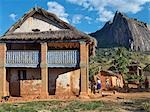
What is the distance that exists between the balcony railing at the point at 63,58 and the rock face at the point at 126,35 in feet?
321

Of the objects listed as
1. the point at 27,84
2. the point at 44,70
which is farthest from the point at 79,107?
the point at 27,84

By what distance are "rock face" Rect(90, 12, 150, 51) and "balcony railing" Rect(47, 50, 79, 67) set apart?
9782 centimetres

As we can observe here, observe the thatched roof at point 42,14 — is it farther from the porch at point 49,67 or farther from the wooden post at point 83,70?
the wooden post at point 83,70

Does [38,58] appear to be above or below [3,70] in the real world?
above

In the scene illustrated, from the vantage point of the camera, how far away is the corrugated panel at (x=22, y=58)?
2666 centimetres

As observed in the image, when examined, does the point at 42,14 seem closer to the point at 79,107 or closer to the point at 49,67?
the point at 49,67

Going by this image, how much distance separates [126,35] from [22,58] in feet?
337

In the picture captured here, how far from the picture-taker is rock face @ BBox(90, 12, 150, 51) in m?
123

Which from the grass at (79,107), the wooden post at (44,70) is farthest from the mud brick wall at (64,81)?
the grass at (79,107)

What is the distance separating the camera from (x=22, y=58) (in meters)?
26.8

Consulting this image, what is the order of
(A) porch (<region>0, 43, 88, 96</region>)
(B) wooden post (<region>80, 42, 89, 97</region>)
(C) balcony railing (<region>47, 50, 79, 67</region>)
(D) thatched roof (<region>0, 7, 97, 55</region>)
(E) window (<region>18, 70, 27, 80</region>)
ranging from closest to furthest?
(B) wooden post (<region>80, 42, 89, 97</region>) < (D) thatched roof (<region>0, 7, 97, 55</region>) < (A) porch (<region>0, 43, 88, 96</region>) < (C) balcony railing (<region>47, 50, 79, 67</region>) < (E) window (<region>18, 70, 27, 80</region>)

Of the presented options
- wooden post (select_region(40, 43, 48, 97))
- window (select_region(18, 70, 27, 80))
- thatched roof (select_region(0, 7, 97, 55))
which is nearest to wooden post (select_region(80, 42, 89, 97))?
thatched roof (select_region(0, 7, 97, 55))

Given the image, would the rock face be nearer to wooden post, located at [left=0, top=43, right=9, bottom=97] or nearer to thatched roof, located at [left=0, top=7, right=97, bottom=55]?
thatched roof, located at [left=0, top=7, right=97, bottom=55]

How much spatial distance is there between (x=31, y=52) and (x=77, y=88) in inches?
181
